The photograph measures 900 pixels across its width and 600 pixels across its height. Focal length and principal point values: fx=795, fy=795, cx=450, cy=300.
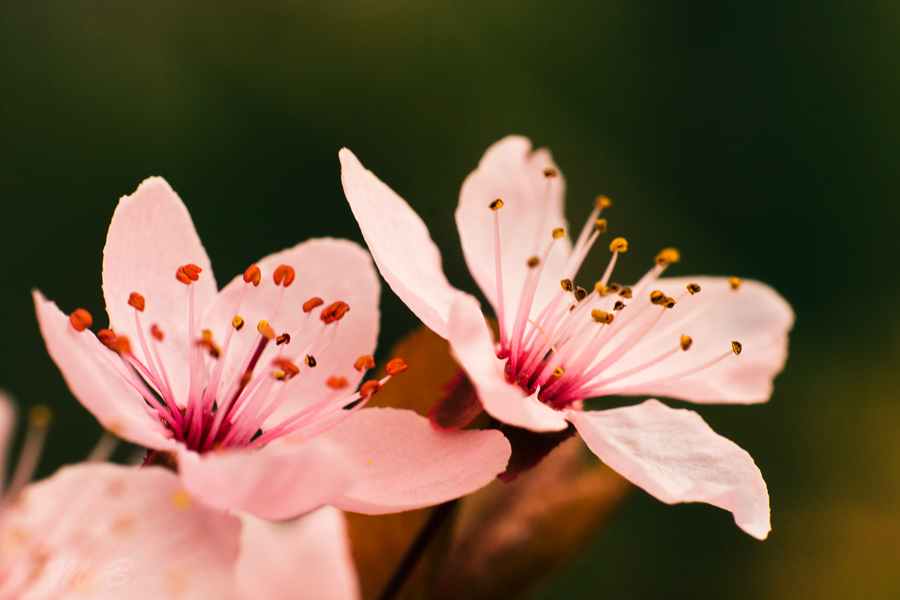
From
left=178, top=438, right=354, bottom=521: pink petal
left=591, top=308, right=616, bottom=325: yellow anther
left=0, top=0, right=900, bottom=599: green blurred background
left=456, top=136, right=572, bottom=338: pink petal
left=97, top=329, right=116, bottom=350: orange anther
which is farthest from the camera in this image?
left=0, top=0, right=900, bottom=599: green blurred background

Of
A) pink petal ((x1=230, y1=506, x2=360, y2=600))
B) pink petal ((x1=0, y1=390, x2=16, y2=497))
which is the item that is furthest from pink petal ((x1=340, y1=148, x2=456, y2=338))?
pink petal ((x1=0, y1=390, x2=16, y2=497))

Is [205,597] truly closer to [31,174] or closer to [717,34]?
[31,174]

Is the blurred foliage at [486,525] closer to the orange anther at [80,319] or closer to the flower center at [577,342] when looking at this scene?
the flower center at [577,342]

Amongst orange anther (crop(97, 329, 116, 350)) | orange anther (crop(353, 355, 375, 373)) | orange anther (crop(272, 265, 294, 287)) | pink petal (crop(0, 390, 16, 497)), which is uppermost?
orange anther (crop(272, 265, 294, 287))

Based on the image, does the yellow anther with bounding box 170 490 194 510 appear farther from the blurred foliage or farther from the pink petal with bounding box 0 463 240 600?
the blurred foliage

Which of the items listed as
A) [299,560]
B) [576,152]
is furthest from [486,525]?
[576,152]

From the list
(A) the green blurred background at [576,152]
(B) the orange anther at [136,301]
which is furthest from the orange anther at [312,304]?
(A) the green blurred background at [576,152]
